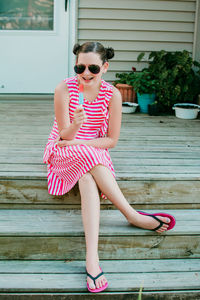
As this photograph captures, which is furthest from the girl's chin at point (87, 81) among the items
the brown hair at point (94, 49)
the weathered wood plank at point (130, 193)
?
the weathered wood plank at point (130, 193)

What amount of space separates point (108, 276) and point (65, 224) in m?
0.37

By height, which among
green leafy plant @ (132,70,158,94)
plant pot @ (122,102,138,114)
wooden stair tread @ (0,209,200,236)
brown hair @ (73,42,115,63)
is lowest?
wooden stair tread @ (0,209,200,236)

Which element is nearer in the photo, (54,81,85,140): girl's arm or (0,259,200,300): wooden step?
(0,259,200,300): wooden step

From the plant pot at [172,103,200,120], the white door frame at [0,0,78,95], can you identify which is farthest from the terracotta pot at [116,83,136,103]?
the white door frame at [0,0,78,95]

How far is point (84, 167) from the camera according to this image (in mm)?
1922

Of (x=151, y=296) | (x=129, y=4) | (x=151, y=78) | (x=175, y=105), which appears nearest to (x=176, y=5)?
(x=129, y=4)

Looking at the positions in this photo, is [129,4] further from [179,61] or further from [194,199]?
[194,199]

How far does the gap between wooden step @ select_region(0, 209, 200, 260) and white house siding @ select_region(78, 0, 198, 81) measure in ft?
8.91

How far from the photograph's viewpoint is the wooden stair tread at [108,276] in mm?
1739

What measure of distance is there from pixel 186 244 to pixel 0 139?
158cm

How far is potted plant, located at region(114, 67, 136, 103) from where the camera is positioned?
422cm

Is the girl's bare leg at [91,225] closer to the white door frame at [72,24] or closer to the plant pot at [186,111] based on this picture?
the plant pot at [186,111]

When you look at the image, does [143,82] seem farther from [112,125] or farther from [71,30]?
[112,125]

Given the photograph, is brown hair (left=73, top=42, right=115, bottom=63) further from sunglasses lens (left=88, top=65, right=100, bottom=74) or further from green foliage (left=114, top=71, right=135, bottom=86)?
green foliage (left=114, top=71, right=135, bottom=86)
